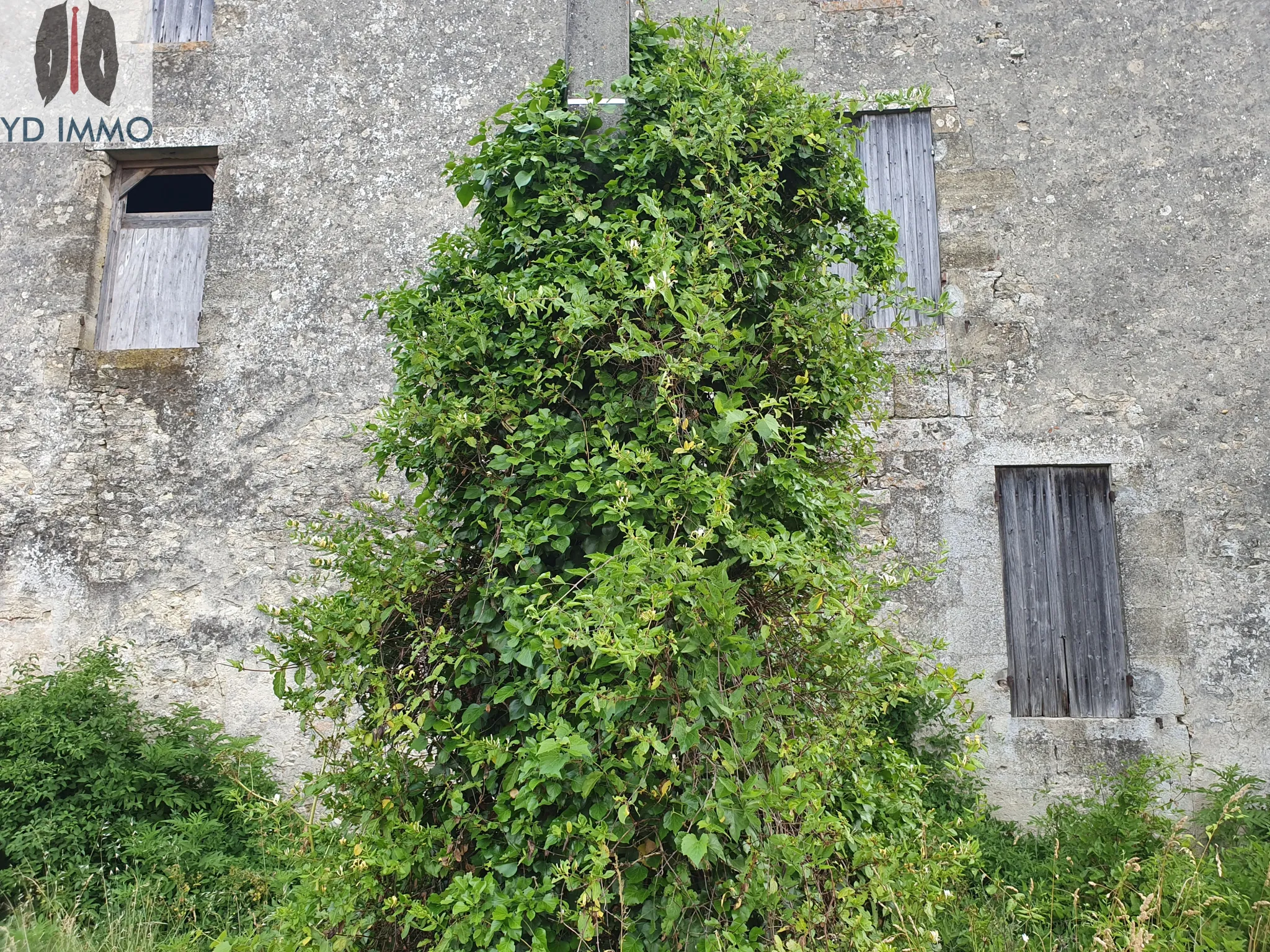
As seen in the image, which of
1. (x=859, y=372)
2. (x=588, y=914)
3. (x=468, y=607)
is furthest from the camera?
(x=859, y=372)

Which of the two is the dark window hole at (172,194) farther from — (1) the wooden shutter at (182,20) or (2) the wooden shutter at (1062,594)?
(2) the wooden shutter at (1062,594)

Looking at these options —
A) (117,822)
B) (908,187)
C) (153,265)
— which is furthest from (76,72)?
(908,187)

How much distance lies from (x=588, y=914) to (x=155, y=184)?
749 centimetres

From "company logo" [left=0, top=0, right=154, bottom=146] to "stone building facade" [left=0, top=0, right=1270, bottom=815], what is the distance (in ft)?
0.64

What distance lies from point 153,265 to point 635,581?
6368mm

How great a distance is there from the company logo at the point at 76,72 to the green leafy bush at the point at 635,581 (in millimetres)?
5673

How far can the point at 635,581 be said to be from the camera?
2029mm

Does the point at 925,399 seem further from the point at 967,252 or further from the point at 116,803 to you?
the point at 116,803

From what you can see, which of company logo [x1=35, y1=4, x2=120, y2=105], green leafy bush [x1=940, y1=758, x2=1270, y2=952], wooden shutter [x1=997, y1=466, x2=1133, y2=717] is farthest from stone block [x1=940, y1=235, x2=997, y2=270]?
company logo [x1=35, y1=4, x2=120, y2=105]

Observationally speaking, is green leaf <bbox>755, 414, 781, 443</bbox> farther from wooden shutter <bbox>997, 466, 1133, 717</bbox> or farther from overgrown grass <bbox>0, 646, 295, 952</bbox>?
wooden shutter <bbox>997, 466, 1133, 717</bbox>

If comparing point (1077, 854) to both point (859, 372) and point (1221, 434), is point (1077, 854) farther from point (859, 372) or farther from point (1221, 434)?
point (859, 372)

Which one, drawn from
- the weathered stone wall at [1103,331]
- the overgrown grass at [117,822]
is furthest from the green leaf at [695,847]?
the weathered stone wall at [1103,331]

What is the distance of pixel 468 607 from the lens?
8.08ft

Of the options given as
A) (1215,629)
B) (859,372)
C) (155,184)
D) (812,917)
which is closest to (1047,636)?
(1215,629)
